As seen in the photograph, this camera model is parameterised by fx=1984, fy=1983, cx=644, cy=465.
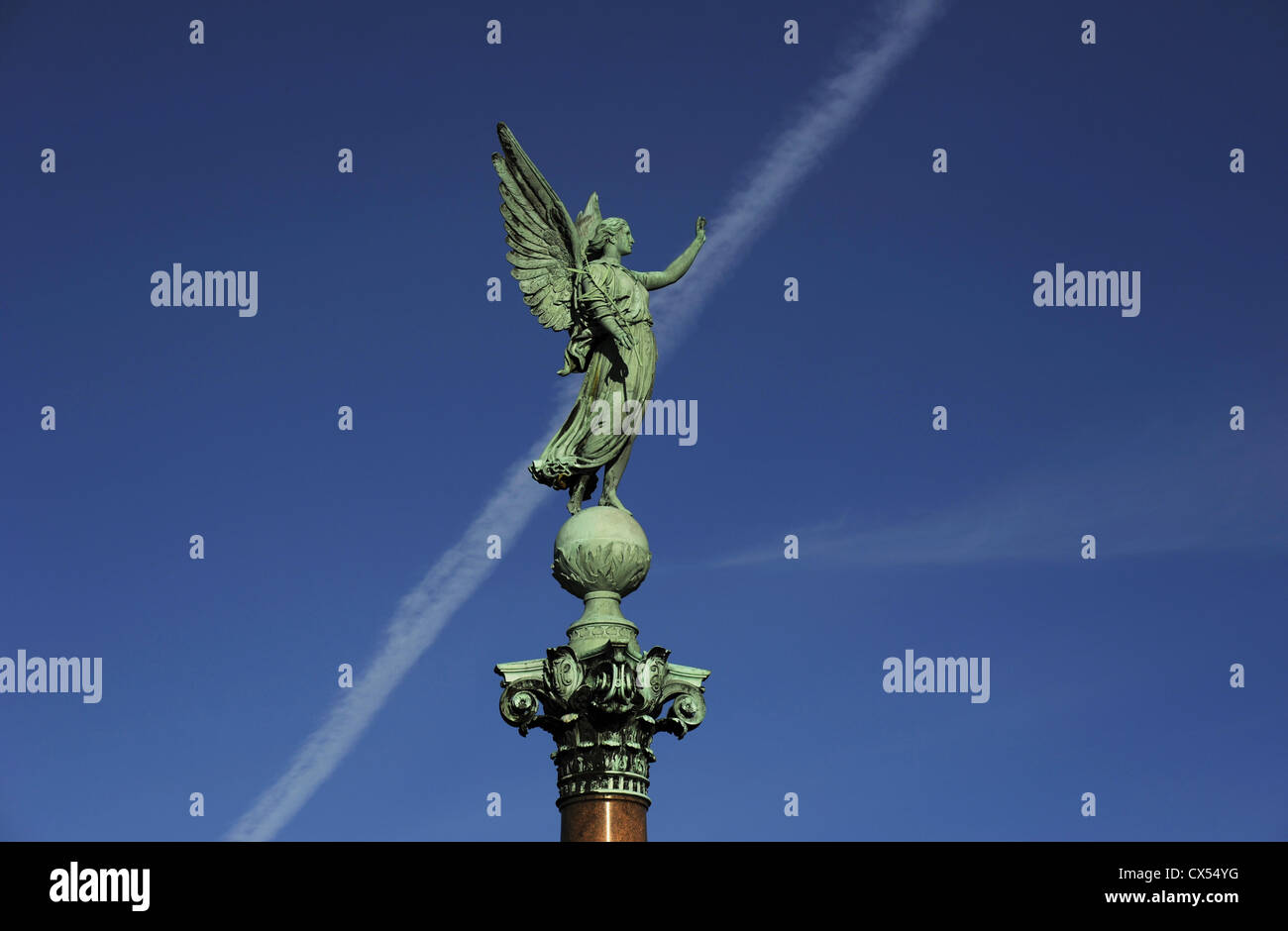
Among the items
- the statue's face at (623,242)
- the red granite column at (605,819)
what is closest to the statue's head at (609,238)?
the statue's face at (623,242)

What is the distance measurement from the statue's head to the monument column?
14.7 feet

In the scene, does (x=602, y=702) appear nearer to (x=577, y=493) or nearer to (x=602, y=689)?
(x=602, y=689)

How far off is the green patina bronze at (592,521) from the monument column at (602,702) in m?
0.02

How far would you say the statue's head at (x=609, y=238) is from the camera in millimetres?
28875

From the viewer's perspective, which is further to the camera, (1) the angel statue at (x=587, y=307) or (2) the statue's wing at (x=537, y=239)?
(2) the statue's wing at (x=537, y=239)

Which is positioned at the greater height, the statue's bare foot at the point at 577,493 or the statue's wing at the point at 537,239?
the statue's wing at the point at 537,239

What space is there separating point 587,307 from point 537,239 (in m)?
1.66

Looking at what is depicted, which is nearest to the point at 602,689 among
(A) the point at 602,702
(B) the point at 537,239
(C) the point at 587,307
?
(A) the point at 602,702

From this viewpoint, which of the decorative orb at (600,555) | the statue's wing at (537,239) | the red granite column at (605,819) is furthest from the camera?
the statue's wing at (537,239)

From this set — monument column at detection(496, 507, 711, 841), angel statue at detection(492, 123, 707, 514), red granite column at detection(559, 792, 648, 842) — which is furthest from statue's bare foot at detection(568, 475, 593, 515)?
red granite column at detection(559, 792, 648, 842)

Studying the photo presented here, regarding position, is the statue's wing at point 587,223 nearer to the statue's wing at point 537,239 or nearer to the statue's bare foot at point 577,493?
the statue's wing at point 537,239

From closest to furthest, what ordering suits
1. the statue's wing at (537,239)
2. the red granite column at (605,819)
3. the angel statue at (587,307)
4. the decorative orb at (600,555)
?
the red granite column at (605,819) < the decorative orb at (600,555) < the angel statue at (587,307) < the statue's wing at (537,239)
